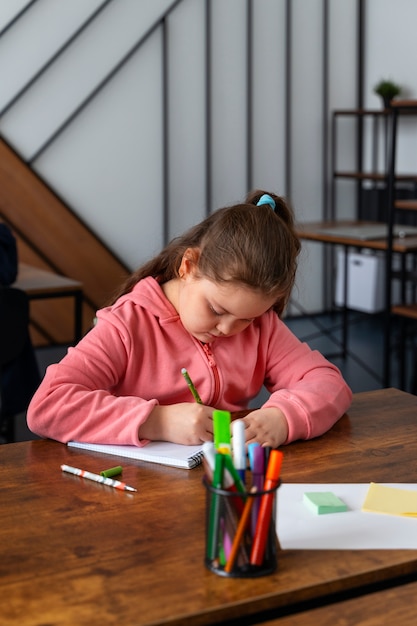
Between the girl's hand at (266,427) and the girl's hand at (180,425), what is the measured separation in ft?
0.21

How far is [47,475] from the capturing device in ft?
4.27

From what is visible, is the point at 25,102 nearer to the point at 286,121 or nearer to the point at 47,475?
the point at 286,121

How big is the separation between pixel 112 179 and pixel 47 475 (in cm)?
405

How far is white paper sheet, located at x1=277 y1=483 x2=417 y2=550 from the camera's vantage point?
3.52 ft

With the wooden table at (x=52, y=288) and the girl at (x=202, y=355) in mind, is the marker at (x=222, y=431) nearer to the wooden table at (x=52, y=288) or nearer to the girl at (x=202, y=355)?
the girl at (x=202, y=355)

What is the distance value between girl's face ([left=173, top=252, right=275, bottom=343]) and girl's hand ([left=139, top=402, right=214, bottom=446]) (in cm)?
17

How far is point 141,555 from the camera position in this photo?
3.39 feet

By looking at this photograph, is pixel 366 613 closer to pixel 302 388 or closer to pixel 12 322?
pixel 302 388

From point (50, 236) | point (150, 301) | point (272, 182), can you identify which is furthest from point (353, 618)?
point (272, 182)

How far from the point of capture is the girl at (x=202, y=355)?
1450 mm

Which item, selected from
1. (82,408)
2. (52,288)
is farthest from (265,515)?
(52,288)

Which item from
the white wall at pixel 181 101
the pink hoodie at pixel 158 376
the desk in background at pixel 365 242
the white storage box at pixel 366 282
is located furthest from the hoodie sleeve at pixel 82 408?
the white storage box at pixel 366 282

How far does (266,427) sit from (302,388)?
20 centimetres

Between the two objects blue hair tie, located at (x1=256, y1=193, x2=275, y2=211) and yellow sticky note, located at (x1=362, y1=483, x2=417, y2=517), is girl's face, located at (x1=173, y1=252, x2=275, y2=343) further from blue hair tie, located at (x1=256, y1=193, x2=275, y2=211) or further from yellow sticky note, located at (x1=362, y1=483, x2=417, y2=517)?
yellow sticky note, located at (x1=362, y1=483, x2=417, y2=517)
